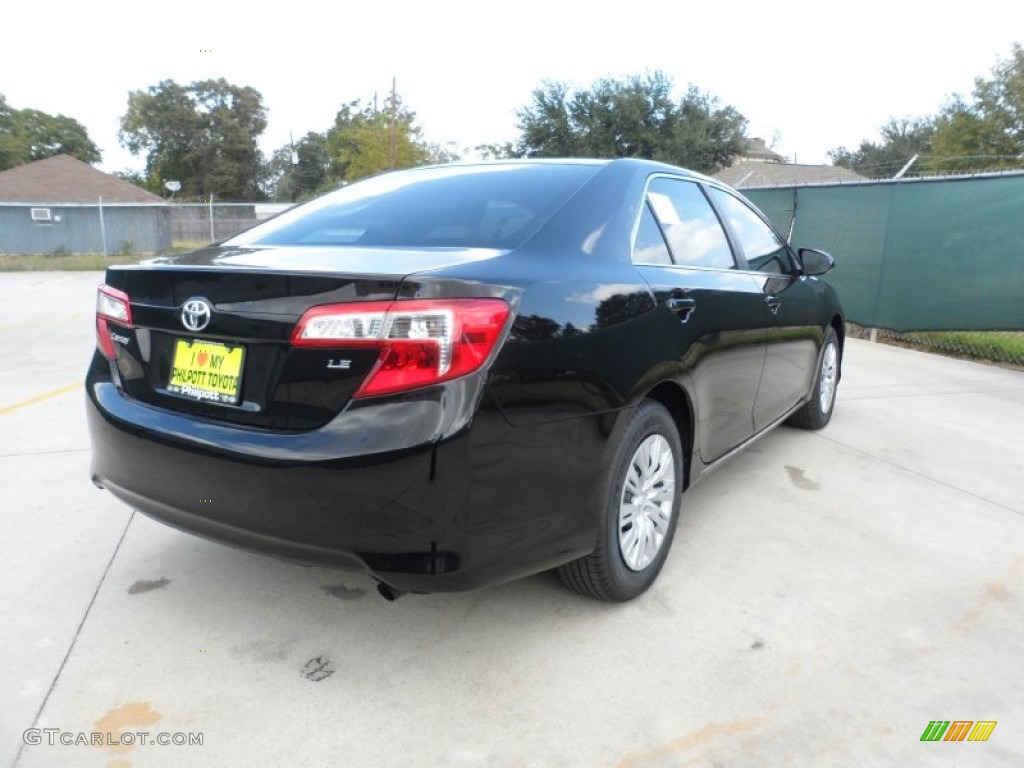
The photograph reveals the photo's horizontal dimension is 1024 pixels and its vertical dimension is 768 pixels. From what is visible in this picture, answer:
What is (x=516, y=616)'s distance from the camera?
266cm

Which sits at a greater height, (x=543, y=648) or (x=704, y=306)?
(x=704, y=306)

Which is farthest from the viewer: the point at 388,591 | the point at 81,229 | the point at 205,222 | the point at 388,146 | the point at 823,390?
the point at 388,146

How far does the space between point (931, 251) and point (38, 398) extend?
871 cm

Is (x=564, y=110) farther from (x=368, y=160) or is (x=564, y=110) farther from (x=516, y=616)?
(x=516, y=616)

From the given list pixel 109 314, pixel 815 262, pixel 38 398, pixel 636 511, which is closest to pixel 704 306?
pixel 636 511

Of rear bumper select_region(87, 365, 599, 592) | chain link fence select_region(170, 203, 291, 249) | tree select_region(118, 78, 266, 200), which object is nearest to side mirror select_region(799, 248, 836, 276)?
rear bumper select_region(87, 365, 599, 592)

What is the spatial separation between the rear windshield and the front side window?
3.70ft

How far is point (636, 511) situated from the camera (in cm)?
269

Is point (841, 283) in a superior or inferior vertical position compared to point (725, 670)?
superior

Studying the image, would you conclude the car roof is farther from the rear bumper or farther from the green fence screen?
the green fence screen

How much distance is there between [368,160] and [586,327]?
43.3 metres

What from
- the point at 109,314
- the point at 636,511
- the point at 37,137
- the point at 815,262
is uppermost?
the point at 37,137

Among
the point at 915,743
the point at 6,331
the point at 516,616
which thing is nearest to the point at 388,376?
the point at 516,616

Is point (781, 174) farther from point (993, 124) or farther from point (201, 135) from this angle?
point (201, 135)
